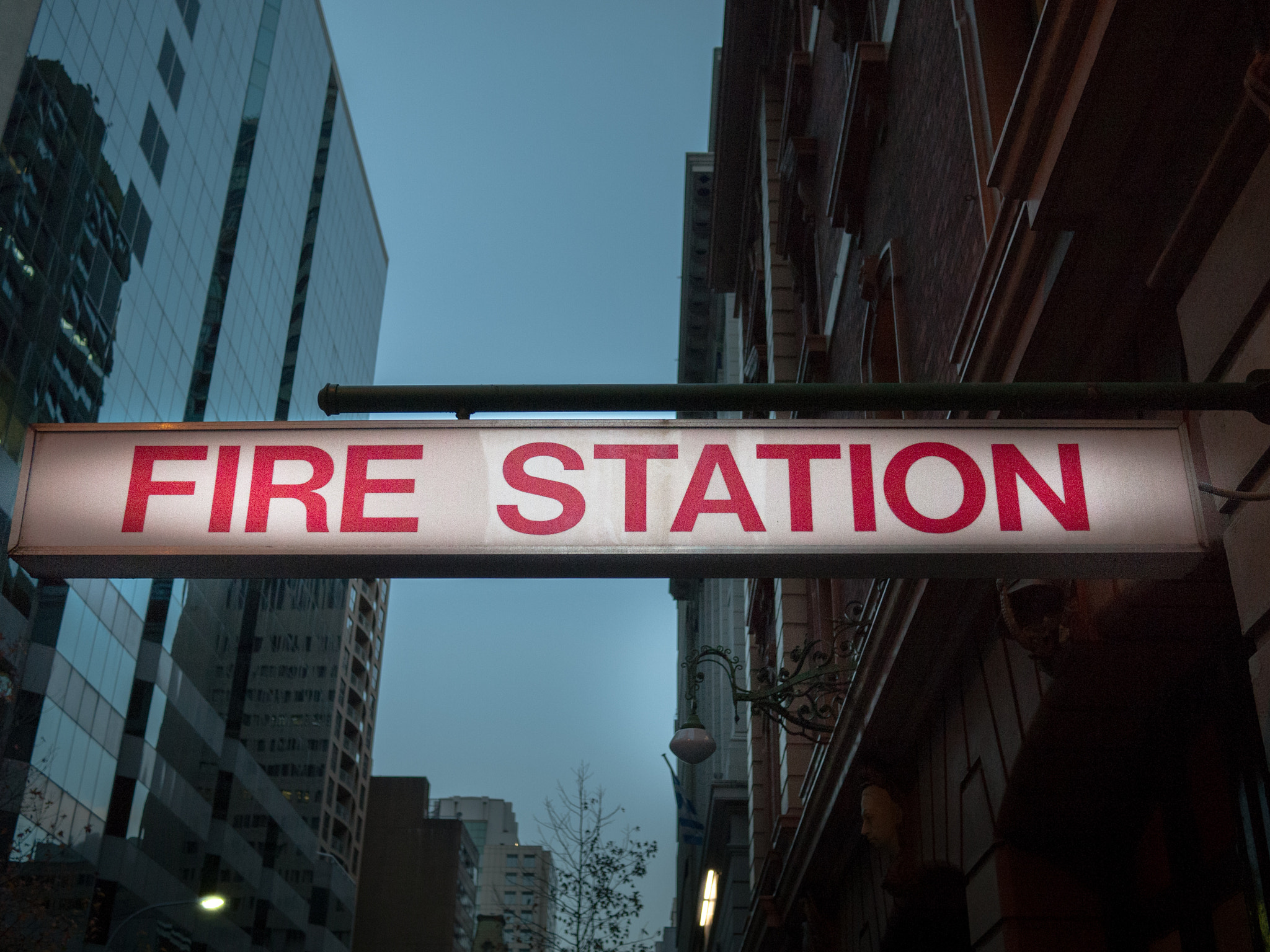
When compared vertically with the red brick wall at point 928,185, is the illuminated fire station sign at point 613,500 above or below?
below

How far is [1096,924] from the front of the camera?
7008mm

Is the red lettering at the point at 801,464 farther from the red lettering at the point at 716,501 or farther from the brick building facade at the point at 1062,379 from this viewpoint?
the brick building facade at the point at 1062,379

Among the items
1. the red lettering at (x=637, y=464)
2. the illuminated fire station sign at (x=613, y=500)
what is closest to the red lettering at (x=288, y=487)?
the illuminated fire station sign at (x=613, y=500)

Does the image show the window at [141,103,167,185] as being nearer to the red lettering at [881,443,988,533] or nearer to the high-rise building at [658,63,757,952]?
the high-rise building at [658,63,757,952]

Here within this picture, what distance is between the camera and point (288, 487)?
4.21 m

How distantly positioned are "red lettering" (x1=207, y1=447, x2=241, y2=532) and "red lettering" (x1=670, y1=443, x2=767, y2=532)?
4.78 ft

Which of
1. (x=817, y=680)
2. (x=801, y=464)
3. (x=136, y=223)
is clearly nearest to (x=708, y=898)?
(x=817, y=680)

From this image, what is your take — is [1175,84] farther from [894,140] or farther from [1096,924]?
[894,140]

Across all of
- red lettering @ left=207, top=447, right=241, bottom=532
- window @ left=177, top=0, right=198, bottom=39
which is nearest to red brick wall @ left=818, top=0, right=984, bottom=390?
red lettering @ left=207, top=447, right=241, bottom=532

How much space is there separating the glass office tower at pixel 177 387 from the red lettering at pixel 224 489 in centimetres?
3294

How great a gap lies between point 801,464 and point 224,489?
6.27ft

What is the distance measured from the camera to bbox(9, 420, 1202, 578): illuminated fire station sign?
4.01 meters

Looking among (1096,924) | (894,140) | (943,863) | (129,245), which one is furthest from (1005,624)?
(129,245)

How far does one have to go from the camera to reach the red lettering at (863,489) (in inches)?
159
